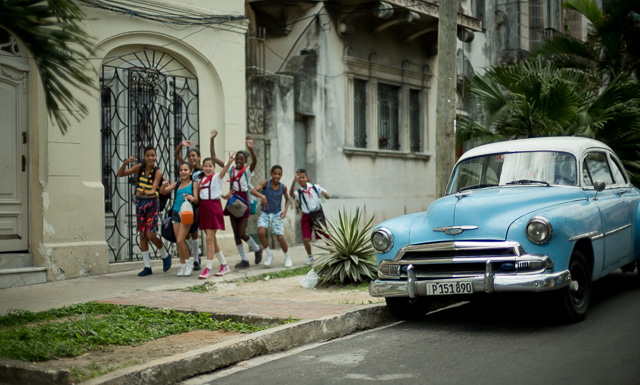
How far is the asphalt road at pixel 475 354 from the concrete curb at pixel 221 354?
118 millimetres

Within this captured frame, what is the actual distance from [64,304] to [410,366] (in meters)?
4.85

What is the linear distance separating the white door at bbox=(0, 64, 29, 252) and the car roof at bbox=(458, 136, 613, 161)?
6.42 meters

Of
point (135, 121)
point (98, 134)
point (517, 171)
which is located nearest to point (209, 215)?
point (98, 134)

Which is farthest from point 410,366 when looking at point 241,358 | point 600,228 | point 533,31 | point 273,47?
point 533,31

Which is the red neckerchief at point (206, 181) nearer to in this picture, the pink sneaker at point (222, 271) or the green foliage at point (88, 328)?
the pink sneaker at point (222, 271)

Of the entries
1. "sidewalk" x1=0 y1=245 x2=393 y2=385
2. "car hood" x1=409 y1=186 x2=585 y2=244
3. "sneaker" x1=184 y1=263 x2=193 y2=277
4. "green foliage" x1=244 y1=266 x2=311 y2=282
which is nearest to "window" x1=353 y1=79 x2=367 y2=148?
"sidewalk" x1=0 y1=245 x2=393 y2=385

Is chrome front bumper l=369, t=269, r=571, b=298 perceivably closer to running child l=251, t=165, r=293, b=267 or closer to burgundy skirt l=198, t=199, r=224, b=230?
burgundy skirt l=198, t=199, r=224, b=230

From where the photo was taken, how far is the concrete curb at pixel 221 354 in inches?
205

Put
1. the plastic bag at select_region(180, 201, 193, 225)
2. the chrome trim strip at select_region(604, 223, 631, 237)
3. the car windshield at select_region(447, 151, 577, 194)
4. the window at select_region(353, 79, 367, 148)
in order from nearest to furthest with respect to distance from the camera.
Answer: the chrome trim strip at select_region(604, 223, 631, 237), the car windshield at select_region(447, 151, 577, 194), the plastic bag at select_region(180, 201, 193, 225), the window at select_region(353, 79, 367, 148)

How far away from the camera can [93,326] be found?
6965 millimetres

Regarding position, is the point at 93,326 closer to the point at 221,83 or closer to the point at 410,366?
the point at 410,366

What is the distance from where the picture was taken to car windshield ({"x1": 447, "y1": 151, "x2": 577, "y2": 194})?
7.81 m

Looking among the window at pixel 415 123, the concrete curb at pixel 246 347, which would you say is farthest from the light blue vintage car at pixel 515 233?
the window at pixel 415 123

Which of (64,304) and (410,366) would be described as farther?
(64,304)
